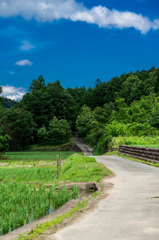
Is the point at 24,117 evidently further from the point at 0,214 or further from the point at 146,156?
the point at 0,214

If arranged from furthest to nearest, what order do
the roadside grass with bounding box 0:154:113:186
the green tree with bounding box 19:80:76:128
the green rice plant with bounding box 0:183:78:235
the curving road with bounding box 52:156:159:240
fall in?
the green tree with bounding box 19:80:76:128 → the roadside grass with bounding box 0:154:113:186 → the green rice plant with bounding box 0:183:78:235 → the curving road with bounding box 52:156:159:240

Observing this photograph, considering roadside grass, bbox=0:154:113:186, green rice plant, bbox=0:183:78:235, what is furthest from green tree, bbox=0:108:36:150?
green rice plant, bbox=0:183:78:235

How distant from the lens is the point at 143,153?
1931 cm

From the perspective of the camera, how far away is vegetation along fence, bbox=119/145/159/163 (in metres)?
16.6

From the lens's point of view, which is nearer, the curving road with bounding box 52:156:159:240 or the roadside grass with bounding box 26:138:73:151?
the curving road with bounding box 52:156:159:240

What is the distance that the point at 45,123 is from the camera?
87.5 metres

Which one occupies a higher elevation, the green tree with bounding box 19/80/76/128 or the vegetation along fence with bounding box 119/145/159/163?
the green tree with bounding box 19/80/76/128

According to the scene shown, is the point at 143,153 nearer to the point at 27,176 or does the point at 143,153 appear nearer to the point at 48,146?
the point at 27,176

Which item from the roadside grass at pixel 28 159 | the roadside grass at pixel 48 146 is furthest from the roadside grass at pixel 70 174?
the roadside grass at pixel 48 146

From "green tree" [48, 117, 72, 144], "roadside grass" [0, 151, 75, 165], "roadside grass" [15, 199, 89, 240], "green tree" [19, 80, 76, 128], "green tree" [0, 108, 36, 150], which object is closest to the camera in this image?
"roadside grass" [15, 199, 89, 240]

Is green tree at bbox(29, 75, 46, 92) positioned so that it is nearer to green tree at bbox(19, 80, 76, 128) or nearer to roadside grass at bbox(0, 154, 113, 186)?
green tree at bbox(19, 80, 76, 128)

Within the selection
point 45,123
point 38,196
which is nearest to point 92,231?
point 38,196

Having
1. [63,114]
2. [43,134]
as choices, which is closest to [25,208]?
[43,134]

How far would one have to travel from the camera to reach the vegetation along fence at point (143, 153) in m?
16.6
